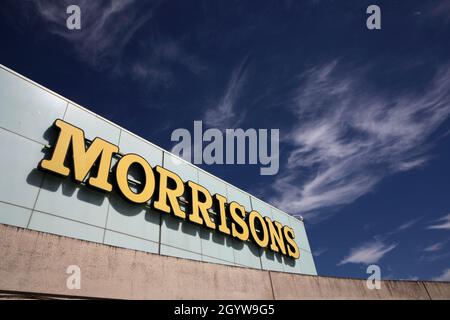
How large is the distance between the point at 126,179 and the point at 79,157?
170cm

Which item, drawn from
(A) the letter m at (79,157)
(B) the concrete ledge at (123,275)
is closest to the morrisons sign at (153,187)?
(A) the letter m at (79,157)

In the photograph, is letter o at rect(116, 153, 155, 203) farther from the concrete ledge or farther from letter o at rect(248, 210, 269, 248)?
letter o at rect(248, 210, 269, 248)

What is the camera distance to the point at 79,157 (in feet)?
29.3

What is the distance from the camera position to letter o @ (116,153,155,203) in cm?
970

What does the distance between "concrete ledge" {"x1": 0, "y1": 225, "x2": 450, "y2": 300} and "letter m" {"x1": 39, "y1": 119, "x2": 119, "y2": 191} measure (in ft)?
15.1

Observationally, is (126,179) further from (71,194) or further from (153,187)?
(71,194)

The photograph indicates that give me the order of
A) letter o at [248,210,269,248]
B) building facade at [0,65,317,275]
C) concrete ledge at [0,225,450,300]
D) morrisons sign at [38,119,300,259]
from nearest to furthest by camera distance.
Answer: concrete ledge at [0,225,450,300], building facade at [0,65,317,275], morrisons sign at [38,119,300,259], letter o at [248,210,269,248]

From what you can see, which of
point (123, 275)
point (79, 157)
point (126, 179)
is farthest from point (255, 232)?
point (123, 275)

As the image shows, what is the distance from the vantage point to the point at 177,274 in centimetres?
524

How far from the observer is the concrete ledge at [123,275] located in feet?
12.9

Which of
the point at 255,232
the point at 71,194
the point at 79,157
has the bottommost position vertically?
the point at 71,194

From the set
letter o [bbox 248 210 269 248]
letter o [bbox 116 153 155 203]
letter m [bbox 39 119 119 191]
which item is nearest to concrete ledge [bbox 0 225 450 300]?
letter m [bbox 39 119 119 191]
